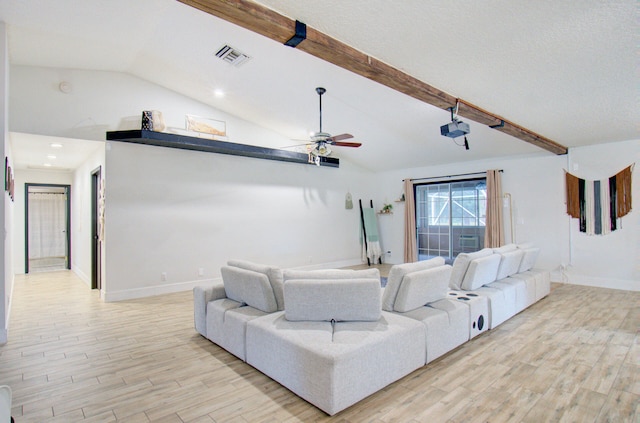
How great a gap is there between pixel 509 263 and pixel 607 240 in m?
2.93

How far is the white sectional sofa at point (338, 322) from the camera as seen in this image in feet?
7.38

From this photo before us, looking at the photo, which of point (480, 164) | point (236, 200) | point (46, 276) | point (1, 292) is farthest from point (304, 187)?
point (46, 276)

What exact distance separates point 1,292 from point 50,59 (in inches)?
124

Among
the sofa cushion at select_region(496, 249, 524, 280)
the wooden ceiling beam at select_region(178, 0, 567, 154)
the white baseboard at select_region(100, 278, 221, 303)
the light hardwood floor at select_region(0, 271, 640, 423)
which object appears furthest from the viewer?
the white baseboard at select_region(100, 278, 221, 303)

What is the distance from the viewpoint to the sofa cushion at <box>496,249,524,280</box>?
4398mm

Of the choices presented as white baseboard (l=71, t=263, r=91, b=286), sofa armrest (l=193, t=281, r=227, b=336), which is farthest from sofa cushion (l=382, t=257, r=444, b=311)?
white baseboard (l=71, t=263, r=91, b=286)

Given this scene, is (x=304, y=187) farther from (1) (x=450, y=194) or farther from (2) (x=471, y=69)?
(2) (x=471, y=69)

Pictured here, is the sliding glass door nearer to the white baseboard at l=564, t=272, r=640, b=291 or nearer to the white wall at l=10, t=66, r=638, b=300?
the white wall at l=10, t=66, r=638, b=300

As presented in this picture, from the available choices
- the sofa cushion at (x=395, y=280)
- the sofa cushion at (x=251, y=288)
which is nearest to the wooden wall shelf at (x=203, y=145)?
the sofa cushion at (x=251, y=288)

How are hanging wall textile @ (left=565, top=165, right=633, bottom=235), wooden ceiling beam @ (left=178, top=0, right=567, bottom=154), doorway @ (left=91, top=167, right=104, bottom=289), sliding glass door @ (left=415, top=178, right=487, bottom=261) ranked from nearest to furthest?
1. wooden ceiling beam @ (left=178, top=0, right=567, bottom=154)
2. hanging wall textile @ (left=565, top=165, right=633, bottom=235)
3. doorway @ (left=91, top=167, right=104, bottom=289)
4. sliding glass door @ (left=415, top=178, right=487, bottom=261)

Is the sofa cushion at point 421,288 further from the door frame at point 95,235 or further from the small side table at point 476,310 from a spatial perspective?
the door frame at point 95,235

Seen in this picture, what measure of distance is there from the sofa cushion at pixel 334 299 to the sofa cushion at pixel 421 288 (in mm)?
375

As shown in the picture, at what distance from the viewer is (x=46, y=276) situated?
7.29 metres

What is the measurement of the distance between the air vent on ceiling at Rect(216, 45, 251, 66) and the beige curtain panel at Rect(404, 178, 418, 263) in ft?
17.4
